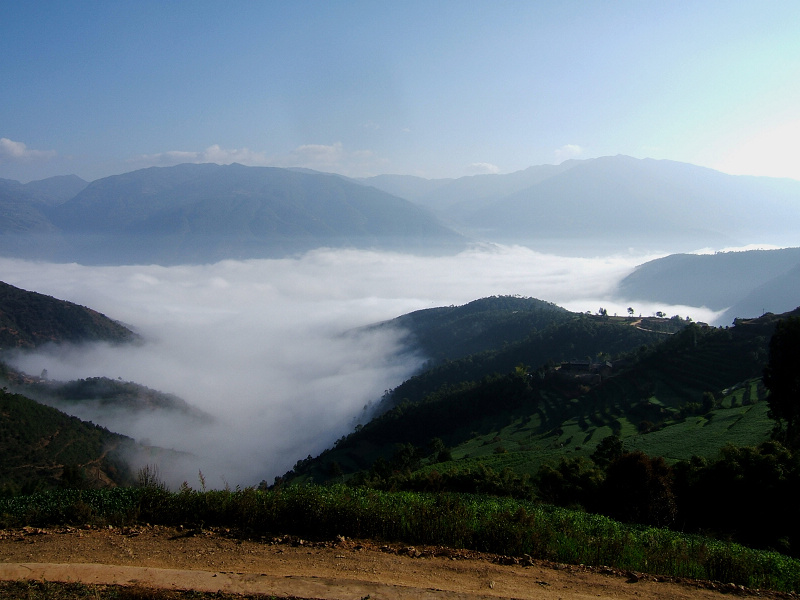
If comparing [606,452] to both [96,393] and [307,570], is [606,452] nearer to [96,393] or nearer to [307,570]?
[307,570]

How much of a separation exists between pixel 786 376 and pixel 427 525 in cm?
2120

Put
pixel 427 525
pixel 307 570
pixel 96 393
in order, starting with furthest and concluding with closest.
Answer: pixel 96 393 → pixel 427 525 → pixel 307 570

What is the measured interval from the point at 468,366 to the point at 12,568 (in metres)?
81.4

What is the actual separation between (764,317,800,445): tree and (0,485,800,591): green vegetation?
15.1 m

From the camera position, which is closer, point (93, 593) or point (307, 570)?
point (93, 593)

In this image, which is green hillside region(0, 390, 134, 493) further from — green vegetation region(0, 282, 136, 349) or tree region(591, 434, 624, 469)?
green vegetation region(0, 282, 136, 349)

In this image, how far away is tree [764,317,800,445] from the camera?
21.7 m

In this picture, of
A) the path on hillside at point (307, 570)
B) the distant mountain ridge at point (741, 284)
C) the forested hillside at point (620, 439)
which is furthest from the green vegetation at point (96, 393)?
the distant mountain ridge at point (741, 284)

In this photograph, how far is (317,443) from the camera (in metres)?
96.1

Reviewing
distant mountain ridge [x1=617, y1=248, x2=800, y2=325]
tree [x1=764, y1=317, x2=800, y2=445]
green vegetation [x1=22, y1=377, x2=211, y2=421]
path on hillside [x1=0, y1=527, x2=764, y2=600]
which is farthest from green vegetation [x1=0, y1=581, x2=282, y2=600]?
distant mountain ridge [x1=617, y1=248, x2=800, y2=325]

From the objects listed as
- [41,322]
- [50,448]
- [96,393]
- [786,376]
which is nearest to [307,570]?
[786,376]

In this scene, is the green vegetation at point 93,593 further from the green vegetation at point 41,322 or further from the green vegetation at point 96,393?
the green vegetation at point 41,322

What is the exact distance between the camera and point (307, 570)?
849cm

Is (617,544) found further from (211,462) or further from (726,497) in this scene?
(211,462)
